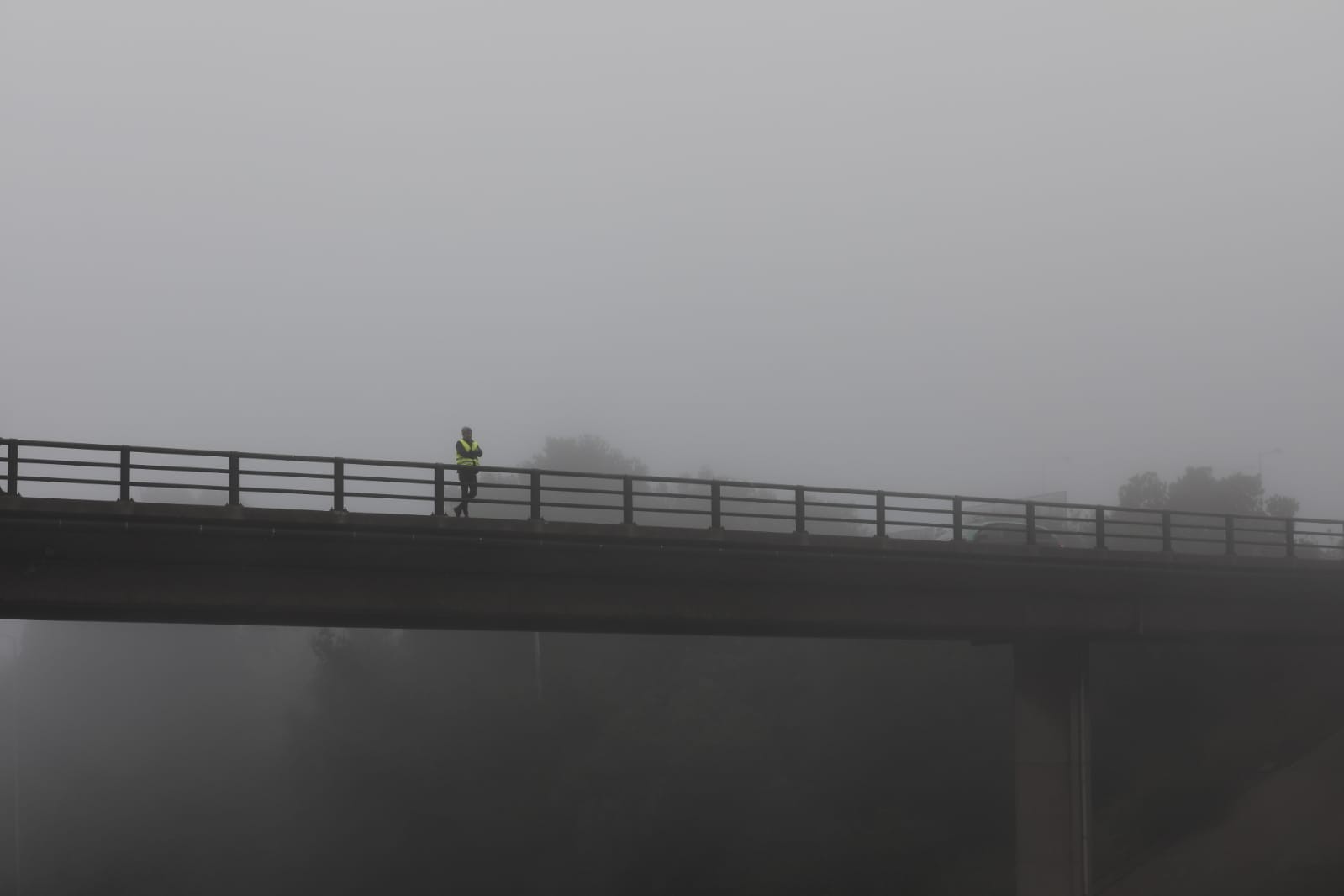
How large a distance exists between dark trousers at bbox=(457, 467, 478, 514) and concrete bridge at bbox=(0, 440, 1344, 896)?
0.51 meters

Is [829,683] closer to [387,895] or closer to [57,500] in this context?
[387,895]

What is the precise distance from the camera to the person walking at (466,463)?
83.9 feet

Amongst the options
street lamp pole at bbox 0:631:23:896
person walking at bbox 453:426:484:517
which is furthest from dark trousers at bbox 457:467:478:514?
street lamp pole at bbox 0:631:23:896

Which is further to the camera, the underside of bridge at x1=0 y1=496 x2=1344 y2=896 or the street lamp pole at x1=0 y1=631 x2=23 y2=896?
the street lamp pole at x1=0 y1=631 x2=23 y2=896

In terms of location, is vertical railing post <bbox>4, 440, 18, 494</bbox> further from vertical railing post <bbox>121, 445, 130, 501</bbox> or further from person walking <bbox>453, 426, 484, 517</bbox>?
person walking <bbox>453, 426, 484, 517</bbox>

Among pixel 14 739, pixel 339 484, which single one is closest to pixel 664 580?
pixel 339 484

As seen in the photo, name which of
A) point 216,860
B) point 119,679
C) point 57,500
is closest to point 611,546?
point 57,500

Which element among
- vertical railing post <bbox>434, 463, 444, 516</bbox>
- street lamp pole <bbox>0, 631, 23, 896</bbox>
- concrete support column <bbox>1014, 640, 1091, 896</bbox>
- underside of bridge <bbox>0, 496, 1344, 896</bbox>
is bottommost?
street lamp pole <bbox>0, 631, 23, 896</bbox>

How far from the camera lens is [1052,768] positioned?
102 ft

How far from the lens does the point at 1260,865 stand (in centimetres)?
3403

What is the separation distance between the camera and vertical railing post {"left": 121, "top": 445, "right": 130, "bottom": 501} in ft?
73.7

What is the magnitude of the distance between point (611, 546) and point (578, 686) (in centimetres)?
4253

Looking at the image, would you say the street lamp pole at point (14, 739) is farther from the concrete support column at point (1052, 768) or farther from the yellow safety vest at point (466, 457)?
the concrete support column at point (1052, 768)

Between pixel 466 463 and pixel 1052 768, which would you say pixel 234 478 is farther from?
pixel 1052 768
